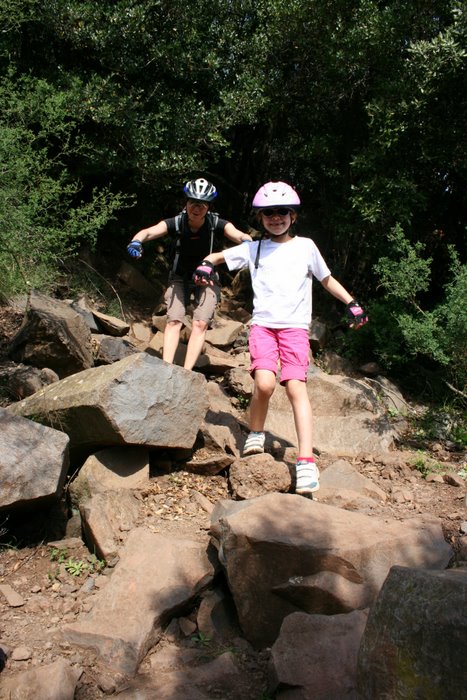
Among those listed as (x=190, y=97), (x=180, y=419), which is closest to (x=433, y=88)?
(x=190, y=97)

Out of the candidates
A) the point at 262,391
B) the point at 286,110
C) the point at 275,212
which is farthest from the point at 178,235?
the point at 286,110

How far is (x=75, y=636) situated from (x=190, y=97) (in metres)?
6.34

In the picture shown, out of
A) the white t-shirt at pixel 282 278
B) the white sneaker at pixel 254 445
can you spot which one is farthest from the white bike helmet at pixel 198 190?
the white sneaker at pixel 254 445

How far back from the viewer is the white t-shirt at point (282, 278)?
4207 millimetres

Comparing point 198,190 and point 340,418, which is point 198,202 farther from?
point 340,418

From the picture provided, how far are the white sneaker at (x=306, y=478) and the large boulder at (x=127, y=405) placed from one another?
0.76 meters

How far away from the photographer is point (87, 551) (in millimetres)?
3570

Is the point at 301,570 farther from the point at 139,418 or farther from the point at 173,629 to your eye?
the point at 139,418

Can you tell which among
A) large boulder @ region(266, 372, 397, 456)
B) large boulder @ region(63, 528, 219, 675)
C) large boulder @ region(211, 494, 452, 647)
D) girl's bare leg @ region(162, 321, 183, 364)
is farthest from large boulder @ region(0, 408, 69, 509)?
large boulder @ region(266, 372, 397, 456)

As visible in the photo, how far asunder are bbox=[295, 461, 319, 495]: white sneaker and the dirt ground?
1.37ft

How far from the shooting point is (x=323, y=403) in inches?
228

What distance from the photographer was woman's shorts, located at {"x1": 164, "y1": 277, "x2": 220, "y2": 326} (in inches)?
200

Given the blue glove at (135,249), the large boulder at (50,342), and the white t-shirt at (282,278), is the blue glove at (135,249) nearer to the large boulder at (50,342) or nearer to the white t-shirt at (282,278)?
the white t-shirt at (282,278)

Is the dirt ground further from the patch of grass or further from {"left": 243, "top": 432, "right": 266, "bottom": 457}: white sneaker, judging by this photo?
{"left": 243, "top": 432, "right": 266, "bottom": 457}: white sneaker
